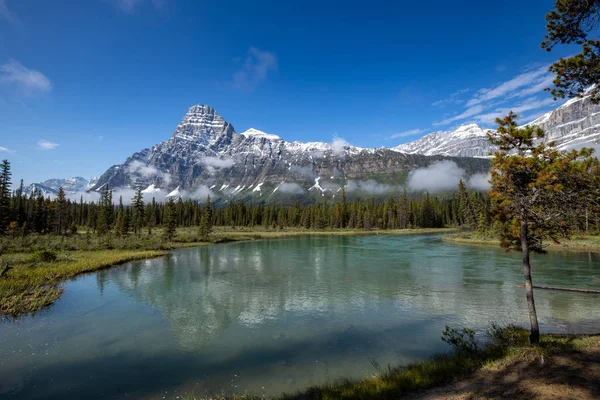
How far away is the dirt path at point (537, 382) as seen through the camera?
7.83 metres

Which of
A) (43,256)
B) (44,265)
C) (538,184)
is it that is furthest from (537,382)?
(43,256)

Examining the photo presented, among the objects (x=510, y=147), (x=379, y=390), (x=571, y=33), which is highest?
(x=571, y=33)

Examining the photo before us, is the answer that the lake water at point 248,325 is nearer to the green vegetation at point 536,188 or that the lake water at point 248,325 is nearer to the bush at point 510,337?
the bush at point 510,337

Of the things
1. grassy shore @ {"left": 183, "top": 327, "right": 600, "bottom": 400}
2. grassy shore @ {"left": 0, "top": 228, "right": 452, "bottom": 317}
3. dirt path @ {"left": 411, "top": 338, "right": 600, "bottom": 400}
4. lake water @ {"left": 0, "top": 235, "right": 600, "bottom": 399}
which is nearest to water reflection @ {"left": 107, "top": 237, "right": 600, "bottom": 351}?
lake water @ {"left": 0, "top": 235, "right": 600, "bottom": 399}

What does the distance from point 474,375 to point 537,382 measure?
5.98 ft

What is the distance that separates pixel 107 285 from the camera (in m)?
30.4

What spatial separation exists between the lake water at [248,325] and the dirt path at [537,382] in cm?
422

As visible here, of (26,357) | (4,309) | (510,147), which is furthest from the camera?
(4,309)

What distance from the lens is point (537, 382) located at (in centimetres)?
852

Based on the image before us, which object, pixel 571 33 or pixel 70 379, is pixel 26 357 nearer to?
pixel 70 379

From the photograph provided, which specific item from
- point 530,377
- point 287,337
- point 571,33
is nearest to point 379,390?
point 530,377

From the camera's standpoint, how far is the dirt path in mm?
7828

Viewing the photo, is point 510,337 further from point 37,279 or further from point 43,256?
point 43,256

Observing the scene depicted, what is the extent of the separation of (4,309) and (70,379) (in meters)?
13.8
